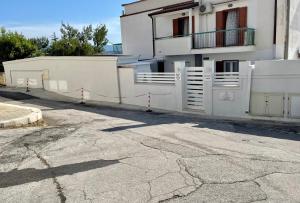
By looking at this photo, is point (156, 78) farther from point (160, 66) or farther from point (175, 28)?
point (175, 28)

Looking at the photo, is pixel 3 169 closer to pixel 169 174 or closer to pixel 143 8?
pixel 169 174

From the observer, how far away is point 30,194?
16.8 ft

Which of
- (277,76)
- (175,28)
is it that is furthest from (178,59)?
(277,76)

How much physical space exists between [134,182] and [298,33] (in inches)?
650

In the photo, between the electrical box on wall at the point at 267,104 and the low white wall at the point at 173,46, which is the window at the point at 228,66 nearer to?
the low white wall at the point at 173,46

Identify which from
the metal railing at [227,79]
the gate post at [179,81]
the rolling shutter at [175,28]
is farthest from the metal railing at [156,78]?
the rolling shutter at [175,28]

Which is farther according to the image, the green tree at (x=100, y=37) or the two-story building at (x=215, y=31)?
the green tree at (x=100, y=37)

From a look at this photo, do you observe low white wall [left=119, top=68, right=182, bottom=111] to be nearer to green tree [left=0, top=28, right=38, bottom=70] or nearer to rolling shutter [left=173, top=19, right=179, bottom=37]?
rolling shutter [left=173, top=19, right=179, bottom=37]

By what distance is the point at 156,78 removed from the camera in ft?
53.1

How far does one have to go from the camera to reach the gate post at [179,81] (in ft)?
48.2

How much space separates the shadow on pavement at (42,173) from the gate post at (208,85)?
8098 millimetres

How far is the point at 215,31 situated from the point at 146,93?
600 centimetres

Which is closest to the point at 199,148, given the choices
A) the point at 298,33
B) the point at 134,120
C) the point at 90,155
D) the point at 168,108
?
the point at 90,155

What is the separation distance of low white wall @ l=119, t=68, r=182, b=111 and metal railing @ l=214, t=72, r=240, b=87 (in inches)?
83.2
